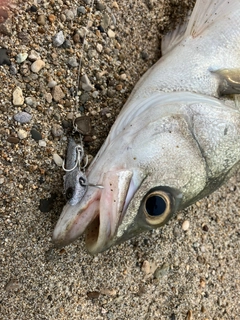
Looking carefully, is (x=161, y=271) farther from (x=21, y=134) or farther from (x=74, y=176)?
(x=21, y=134)

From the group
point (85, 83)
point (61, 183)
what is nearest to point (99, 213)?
point (61, 183)

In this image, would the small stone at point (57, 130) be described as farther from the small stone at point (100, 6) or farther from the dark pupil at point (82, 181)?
the small stone at point (100, 6)

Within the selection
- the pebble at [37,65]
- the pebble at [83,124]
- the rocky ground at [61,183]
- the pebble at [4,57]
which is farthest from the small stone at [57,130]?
the pebble at [4,57]

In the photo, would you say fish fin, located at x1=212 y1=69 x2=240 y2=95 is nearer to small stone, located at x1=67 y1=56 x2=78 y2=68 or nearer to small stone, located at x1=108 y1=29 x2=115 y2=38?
small stone, located at x1=108 y1=29 x2=115 y2=38

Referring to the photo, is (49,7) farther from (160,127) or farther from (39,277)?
(39,277)

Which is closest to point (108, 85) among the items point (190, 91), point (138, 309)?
point (190, 91)
